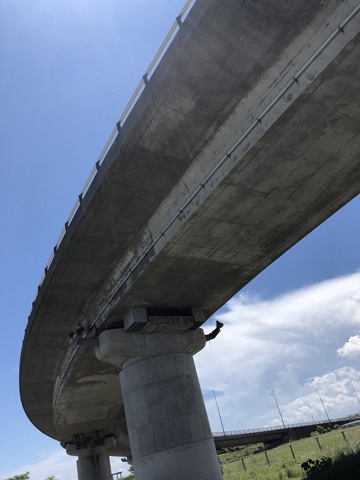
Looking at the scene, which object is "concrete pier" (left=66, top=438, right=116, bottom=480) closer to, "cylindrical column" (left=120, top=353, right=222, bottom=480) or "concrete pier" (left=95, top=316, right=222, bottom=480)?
"concrete pier" (left=95, top=316, right=222, bottom=480)

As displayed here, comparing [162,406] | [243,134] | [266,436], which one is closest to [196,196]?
[243,134]

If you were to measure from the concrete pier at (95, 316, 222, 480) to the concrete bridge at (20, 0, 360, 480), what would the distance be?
5 cm

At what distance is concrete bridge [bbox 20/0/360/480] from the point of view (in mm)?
8031

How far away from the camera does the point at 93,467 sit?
36.5 metres

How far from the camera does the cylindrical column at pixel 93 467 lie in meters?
36.4

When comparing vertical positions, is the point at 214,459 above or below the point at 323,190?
below

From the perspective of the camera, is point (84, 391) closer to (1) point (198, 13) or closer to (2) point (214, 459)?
(2) point (214, 459)

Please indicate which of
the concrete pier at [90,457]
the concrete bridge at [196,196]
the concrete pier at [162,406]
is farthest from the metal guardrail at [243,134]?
the concrete pier at [90,457]

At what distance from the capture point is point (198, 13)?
25.1ft

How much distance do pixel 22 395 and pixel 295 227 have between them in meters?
24.5

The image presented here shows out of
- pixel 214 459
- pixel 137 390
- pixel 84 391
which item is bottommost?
pixel 214 459

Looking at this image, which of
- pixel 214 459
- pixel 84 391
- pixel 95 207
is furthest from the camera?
pixel 84 391

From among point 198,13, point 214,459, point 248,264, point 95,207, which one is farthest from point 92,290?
point 198,13

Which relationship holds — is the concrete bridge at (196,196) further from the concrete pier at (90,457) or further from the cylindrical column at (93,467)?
the cylindrical column at (93,467)
